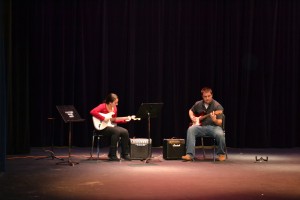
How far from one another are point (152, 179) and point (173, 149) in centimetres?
248

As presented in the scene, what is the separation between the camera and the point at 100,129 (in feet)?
30.5

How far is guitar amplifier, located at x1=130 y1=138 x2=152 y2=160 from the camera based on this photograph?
9352mm

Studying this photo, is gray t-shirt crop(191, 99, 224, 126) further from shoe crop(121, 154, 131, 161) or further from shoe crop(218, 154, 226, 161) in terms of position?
shoe crop(121, 154, 131, 161)

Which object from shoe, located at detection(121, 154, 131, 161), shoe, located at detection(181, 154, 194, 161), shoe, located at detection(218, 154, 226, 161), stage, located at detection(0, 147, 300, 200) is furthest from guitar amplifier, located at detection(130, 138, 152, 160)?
shoe, located at detection(218, 154, 226, 161)

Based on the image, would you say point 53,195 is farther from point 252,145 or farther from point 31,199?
point 252,145

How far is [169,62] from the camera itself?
1179cm

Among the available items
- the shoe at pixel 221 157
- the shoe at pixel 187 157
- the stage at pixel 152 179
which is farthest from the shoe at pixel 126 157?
the shoe at pixel 221 157

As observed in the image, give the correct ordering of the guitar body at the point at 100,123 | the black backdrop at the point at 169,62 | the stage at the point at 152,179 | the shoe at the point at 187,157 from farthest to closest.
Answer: the black backdrop at the point at 169,62 → the guitar body at the point at 100,123 → the shoe at the point at 187,157 → the stage at the point at 152,179

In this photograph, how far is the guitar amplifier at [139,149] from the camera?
30.7ft

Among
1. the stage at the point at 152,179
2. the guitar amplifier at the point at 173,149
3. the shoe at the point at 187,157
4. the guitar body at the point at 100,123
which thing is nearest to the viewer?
the stage at the point at 152,179

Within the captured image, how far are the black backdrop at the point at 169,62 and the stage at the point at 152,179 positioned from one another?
79.8 inches

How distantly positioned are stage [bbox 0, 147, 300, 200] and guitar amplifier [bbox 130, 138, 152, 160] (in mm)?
170

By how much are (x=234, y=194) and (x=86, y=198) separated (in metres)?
1.64

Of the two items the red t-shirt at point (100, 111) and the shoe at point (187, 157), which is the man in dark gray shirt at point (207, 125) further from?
the red t-shirt at point (100, 111)
